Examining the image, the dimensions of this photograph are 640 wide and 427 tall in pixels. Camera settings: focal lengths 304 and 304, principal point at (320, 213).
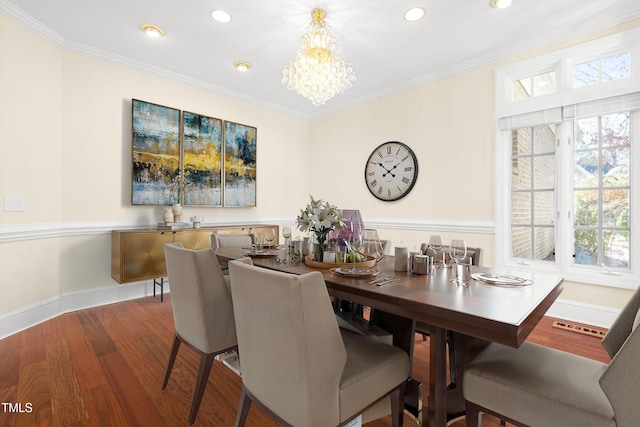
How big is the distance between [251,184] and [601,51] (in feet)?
14.3

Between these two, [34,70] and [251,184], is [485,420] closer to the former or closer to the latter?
[251,184]

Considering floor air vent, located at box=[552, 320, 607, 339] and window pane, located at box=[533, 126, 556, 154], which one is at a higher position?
window pane, located at box=[533, 126, 556, 154]

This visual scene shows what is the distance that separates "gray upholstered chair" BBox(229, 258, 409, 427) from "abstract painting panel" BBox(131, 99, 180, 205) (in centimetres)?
308

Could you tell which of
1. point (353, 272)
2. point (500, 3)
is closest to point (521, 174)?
point (500, 3)

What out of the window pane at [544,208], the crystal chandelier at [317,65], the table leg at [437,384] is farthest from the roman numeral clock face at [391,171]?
the table leg at [437,384]

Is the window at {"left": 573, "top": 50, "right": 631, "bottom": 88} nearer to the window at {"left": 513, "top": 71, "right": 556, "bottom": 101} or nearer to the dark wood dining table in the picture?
the window at {"left": 513, "top": 71, "right": 556, "bottom": 101}

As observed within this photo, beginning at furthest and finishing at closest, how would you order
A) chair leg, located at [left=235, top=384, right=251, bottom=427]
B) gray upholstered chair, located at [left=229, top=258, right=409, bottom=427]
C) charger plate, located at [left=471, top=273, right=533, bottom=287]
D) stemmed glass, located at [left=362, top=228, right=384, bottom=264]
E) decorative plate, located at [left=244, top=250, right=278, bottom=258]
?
decorative plate, located at [left=244, top=250, right=278, bottom=258], stemmed glass, located at [left=362, top=228, right=384, bottom=264], charger plate, located at [left=471, top=273, right=533, bottom=287], chair leg, located at [left=235, top=384, right=251, bottom=427], gray upholstered chair, located at [left=229, top=258, right=409, bottom=427]

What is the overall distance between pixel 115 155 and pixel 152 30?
4.80 feet

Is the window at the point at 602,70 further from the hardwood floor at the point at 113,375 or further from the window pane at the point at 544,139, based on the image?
the hardwood floor at the point at 113,375

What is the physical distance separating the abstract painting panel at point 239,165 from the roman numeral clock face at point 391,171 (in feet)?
5.97

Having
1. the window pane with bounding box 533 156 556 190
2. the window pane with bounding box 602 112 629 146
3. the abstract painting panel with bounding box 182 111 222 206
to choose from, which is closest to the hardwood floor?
the window pane with bounding box 533 156 556 190

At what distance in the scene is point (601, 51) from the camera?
2896 mm

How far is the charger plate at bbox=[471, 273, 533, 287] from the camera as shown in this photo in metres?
1.52

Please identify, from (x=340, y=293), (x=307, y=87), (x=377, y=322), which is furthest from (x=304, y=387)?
(x=307, y=87)
